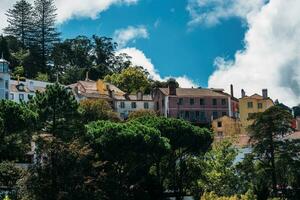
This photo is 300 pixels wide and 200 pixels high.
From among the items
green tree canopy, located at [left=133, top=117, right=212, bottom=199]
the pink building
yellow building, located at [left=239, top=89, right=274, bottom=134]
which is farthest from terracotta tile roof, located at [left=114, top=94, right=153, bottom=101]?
green tree canopy, located at [left=133, top=117, right=212, bottom=199]

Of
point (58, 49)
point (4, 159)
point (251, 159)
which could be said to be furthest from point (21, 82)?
point (251, 159)

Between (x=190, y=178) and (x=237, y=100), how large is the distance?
2180 inches

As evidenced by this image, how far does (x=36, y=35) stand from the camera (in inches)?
5620

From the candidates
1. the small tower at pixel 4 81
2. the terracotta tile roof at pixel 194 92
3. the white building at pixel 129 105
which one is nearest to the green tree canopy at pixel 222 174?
the terracotta tile roof at pixel 194 92

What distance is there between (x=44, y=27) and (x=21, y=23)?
5439 mm

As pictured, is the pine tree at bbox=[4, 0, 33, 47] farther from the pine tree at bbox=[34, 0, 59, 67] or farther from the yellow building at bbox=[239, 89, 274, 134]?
the yellow building at bbox=[239, 89, 274, 134]

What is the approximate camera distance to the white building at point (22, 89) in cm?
10344

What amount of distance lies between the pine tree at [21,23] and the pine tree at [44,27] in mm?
1672

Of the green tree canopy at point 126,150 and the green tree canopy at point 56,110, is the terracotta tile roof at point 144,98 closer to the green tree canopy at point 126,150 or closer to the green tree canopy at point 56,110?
the green tree canopy at point 56,110

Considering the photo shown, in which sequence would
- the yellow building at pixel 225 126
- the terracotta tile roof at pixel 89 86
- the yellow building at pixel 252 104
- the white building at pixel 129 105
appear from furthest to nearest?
the terracotta tile roof at pixel 89 86 → the white building at pixel 129 105 → the yellow building at pixel 252 104 → the yellow building at pixel 225 126

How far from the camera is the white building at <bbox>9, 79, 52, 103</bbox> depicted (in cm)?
10344

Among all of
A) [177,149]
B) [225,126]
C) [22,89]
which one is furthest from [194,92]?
[177,149]

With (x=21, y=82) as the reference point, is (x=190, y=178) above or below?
below

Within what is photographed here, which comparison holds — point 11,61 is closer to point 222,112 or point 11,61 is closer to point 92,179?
point 222,112
